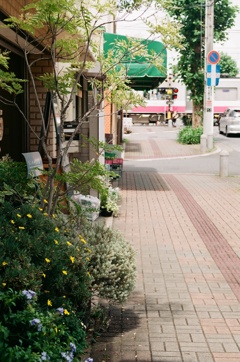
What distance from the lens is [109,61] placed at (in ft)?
21.6

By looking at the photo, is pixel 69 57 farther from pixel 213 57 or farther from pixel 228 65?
pixel 228 65

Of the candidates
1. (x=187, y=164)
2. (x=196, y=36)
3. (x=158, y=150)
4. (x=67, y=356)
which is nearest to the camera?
(x=67, y=356)

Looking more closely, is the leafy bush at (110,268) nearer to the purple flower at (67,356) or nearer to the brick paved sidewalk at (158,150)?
the purple flower at (67,356)

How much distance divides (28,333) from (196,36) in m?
33.5

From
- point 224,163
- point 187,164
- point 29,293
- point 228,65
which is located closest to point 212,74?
point 187,164

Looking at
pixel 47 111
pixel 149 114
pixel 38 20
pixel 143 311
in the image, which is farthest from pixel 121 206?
pixel 149 114

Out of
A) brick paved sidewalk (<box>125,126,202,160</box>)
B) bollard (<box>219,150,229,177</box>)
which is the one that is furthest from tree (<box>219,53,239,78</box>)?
bollard (<box>219,150,229,177</box>)

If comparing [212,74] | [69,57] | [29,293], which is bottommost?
[29,293]

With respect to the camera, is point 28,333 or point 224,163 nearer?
point 28,333

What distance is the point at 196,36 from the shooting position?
1412 inches

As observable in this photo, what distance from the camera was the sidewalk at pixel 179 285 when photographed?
5543 millimetres

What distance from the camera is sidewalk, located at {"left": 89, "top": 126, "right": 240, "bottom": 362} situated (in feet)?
18.2

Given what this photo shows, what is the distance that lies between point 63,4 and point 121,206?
8375 mm

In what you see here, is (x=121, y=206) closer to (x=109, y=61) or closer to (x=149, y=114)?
(x=109, y=61)
